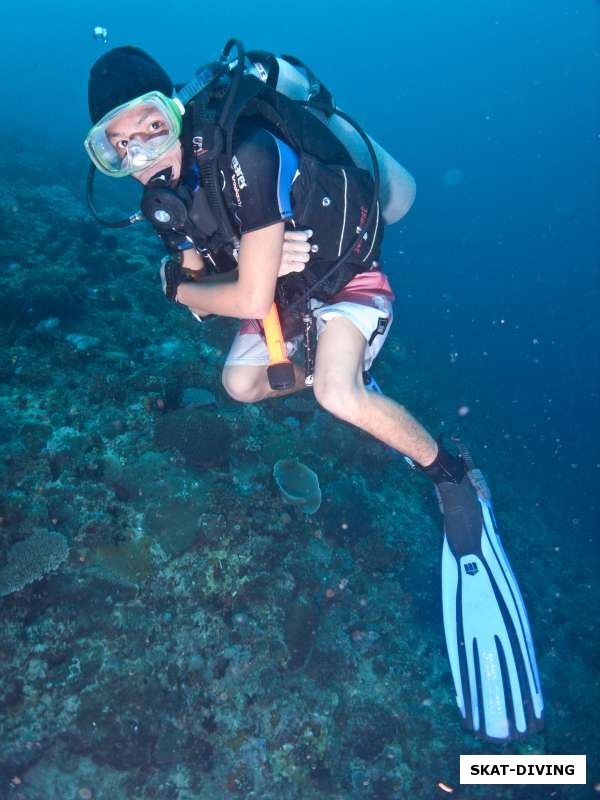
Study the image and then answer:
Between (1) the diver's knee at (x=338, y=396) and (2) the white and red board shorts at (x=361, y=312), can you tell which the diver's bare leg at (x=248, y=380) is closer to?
(2) the white and red board shorts at (x=361, y=312)

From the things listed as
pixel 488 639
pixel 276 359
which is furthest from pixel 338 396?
pixel 488 639

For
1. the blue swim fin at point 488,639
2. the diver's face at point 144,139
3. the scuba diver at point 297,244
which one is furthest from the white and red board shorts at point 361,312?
the blue swim fin at point 488,639

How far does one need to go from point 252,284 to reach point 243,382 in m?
1.54

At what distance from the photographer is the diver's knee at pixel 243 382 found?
14.4ft

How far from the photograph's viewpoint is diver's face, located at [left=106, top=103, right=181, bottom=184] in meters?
2.80

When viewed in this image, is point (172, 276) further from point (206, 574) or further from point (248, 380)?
point (206, 574)

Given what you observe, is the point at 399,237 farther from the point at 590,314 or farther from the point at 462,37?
the point at 462,37

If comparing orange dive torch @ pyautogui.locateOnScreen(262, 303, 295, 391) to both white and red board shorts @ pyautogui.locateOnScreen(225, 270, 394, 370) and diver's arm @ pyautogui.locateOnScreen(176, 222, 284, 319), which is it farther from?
white and red board shorts @ pyautogui.locateOnScreen(225, 270, 394, 370)

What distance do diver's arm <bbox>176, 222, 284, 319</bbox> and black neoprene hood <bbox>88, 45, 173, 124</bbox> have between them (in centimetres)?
115

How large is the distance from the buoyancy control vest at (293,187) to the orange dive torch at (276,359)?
0.28 m

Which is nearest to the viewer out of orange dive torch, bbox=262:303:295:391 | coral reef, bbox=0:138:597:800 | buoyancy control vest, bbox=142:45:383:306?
buoyancy control vest, bbox=142:45:383:306

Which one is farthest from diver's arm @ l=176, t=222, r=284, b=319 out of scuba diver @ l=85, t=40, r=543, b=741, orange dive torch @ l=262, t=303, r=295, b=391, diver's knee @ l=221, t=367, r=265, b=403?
diver's knee @ l=221, t=367, r=265, b=403

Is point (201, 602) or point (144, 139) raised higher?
point (144, 139)

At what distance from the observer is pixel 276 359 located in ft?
11.3
